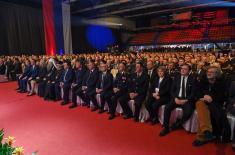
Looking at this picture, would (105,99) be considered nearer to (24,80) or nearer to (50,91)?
(50,91)

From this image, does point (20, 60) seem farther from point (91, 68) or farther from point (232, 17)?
point (232, 17)

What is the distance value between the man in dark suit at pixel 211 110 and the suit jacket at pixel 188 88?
17cm

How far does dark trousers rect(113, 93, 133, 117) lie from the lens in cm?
452

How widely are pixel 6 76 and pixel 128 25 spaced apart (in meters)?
15.4

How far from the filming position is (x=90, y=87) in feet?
17.7

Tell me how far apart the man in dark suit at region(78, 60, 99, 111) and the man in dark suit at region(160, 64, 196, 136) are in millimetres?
1981

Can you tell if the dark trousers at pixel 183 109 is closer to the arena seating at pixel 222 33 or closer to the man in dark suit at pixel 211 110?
the man in dark suit at pixel 211 110

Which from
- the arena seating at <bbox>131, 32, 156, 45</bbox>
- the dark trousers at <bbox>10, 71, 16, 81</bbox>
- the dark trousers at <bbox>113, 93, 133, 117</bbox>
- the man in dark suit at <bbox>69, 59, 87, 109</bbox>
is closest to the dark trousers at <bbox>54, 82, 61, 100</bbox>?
the man in dark suit at <bbox>69, 59, 87, 109</bbox>

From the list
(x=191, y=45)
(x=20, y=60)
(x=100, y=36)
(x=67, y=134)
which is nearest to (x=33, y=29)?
(x=20, y=60)

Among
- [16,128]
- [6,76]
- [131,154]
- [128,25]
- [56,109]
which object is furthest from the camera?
[128,25]

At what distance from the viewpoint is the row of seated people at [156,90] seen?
3406 millimetres

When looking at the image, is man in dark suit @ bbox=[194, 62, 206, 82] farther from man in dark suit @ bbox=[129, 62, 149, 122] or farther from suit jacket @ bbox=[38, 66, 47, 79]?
suit jacket @ bbox=[38, 66, 47, 79]

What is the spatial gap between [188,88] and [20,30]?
46.5 feet

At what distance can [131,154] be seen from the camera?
3.10 meters
